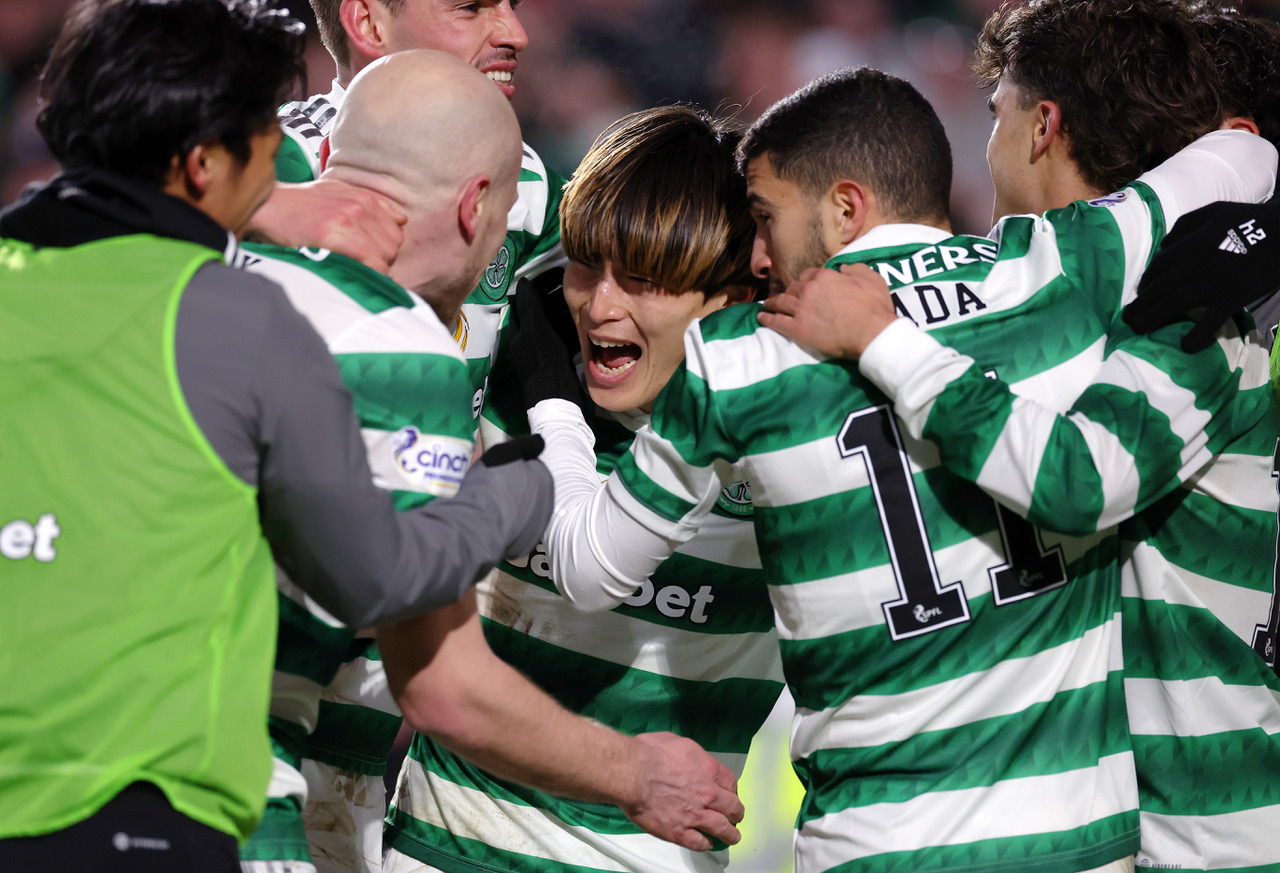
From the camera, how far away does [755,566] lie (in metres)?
2.47

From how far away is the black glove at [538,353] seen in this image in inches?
100

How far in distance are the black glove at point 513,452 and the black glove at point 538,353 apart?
84cm

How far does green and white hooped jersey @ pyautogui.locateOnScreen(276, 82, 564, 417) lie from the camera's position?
2.79 meters

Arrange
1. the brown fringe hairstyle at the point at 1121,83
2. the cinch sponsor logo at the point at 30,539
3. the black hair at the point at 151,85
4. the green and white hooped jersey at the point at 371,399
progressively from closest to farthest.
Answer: the cinch sponsor logo at the point at 30,539, the black hair at the point at 151,85, the green and white hooped jersey at the point at 371,399, the brown fringe hairstyle at the point at 1121,83

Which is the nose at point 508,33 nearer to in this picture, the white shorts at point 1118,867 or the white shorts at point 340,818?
the white shorts at point 340,818

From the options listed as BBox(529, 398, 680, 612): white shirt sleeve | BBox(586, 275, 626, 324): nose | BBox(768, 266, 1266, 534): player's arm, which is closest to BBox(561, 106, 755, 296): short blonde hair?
BBox(586, 275, 626, 324): nose

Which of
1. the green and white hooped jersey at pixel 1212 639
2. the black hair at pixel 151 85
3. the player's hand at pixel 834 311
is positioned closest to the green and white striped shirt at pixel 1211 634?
the green and white hooped jersey at pixel 1212 639

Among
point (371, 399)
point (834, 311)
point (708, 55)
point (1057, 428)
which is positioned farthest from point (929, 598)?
point (708, 55)

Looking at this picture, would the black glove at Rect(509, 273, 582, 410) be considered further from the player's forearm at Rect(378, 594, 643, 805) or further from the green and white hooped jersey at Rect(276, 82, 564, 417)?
the player's forearm at Rect(378, 594, 643, 805)

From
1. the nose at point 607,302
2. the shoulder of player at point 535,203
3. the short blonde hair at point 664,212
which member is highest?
the shoulder of player at point 535,203

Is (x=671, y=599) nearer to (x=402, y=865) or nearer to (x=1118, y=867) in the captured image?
(x=402, y=865)

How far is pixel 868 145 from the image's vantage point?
1976mm

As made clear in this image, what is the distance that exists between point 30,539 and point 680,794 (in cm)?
115

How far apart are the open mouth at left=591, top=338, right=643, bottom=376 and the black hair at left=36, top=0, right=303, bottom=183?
1.17m
